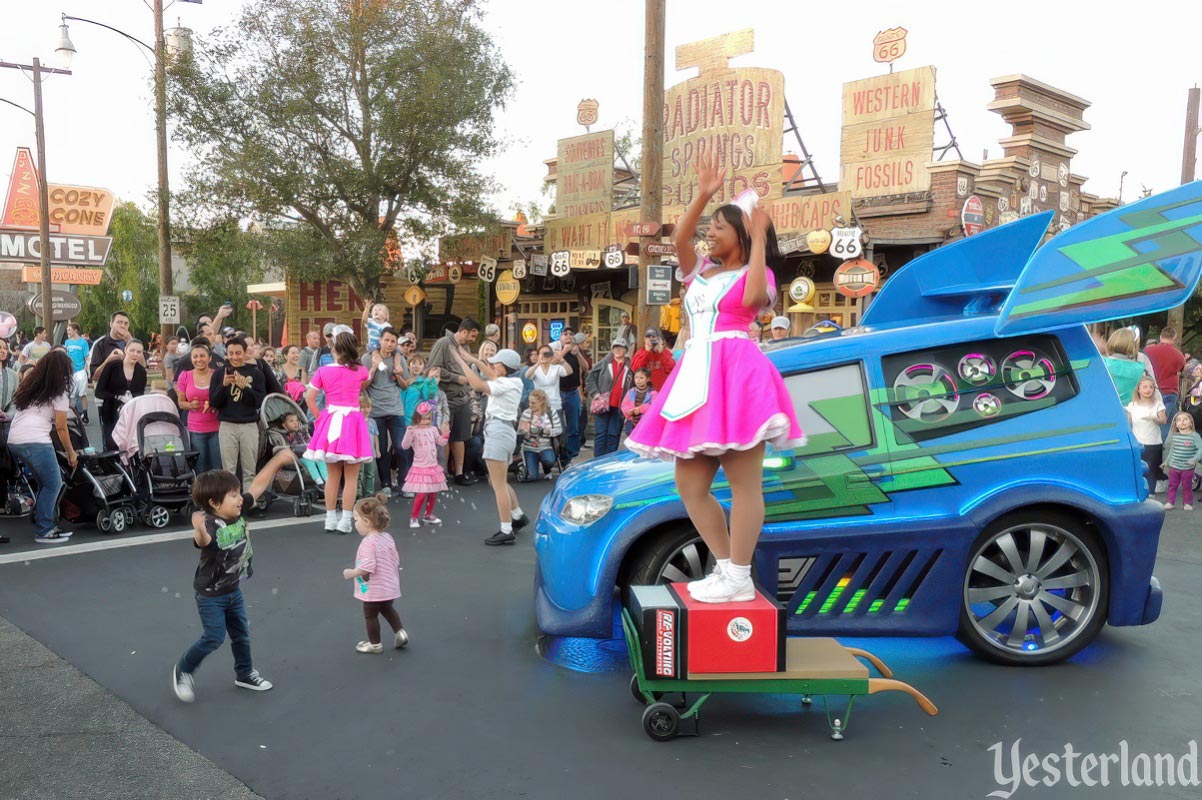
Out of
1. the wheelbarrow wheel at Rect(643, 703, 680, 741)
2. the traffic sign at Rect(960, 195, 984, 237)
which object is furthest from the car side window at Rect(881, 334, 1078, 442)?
the traffic sign at Rect(960, 195, 984, 237)

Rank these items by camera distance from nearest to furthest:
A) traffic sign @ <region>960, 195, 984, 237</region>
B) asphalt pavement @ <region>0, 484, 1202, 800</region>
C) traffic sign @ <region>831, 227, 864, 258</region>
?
asphalt pavement @ <region>0, 484, 1202, 800</region> < traffic sign @ <region>831, 227, 864, 258</region> < traffic sign @ <region>960, 195, 984, 237</region>

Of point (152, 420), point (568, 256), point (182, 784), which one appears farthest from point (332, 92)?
point (182, 784)

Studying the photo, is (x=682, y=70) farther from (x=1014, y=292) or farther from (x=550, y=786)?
(x=550, y=786)

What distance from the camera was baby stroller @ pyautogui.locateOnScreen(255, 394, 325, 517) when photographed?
9250 mm


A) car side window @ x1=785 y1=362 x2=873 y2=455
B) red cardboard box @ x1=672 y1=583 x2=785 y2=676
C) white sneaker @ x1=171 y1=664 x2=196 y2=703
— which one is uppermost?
car side window @ x1=785 y1=362 x2=873 y2=455

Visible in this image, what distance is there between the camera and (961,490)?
185 inches

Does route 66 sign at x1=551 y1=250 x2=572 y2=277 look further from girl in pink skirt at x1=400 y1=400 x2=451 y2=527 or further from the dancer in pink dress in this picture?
the dancer in pink dress

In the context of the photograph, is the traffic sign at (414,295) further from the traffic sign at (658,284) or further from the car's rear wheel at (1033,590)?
the car's rear wheel at (1033,590)

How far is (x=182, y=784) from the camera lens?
11.7 ft

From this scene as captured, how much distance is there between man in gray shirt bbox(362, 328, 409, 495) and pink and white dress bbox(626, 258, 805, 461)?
21.3ft

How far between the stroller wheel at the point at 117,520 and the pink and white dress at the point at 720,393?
19.9 ft

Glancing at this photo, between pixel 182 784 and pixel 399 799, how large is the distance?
843mm

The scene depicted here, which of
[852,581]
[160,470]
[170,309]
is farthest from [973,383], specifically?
[170,309]

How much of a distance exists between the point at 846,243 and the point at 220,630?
13376 millimetres
